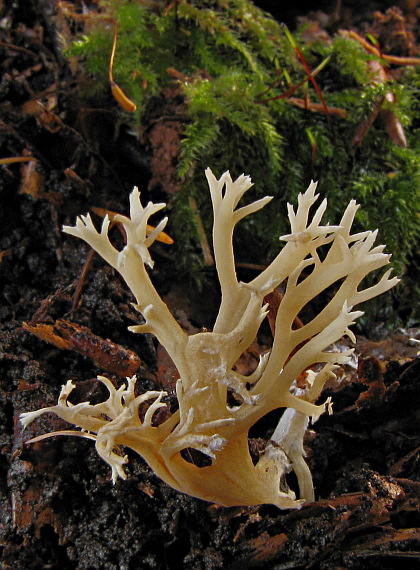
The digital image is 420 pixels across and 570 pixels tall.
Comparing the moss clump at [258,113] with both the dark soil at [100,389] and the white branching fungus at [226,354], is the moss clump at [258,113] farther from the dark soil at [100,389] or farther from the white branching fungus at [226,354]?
the white branching fungus at [226,354]

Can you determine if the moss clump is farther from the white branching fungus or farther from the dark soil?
the white branching fungus

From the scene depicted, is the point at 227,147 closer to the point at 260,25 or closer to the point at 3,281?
the point at 260,25

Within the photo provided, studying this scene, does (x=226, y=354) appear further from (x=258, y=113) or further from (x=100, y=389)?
(x=258, y=113)

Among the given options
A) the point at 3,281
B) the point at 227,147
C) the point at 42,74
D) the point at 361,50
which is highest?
the point at 361,50

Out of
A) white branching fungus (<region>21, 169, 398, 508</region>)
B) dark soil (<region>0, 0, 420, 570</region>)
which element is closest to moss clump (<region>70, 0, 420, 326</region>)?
dark soil (<region>0, 0, 420, 570</region>)

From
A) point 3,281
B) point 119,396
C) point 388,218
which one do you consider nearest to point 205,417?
point 119,396

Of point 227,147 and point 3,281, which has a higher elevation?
point 227,147
